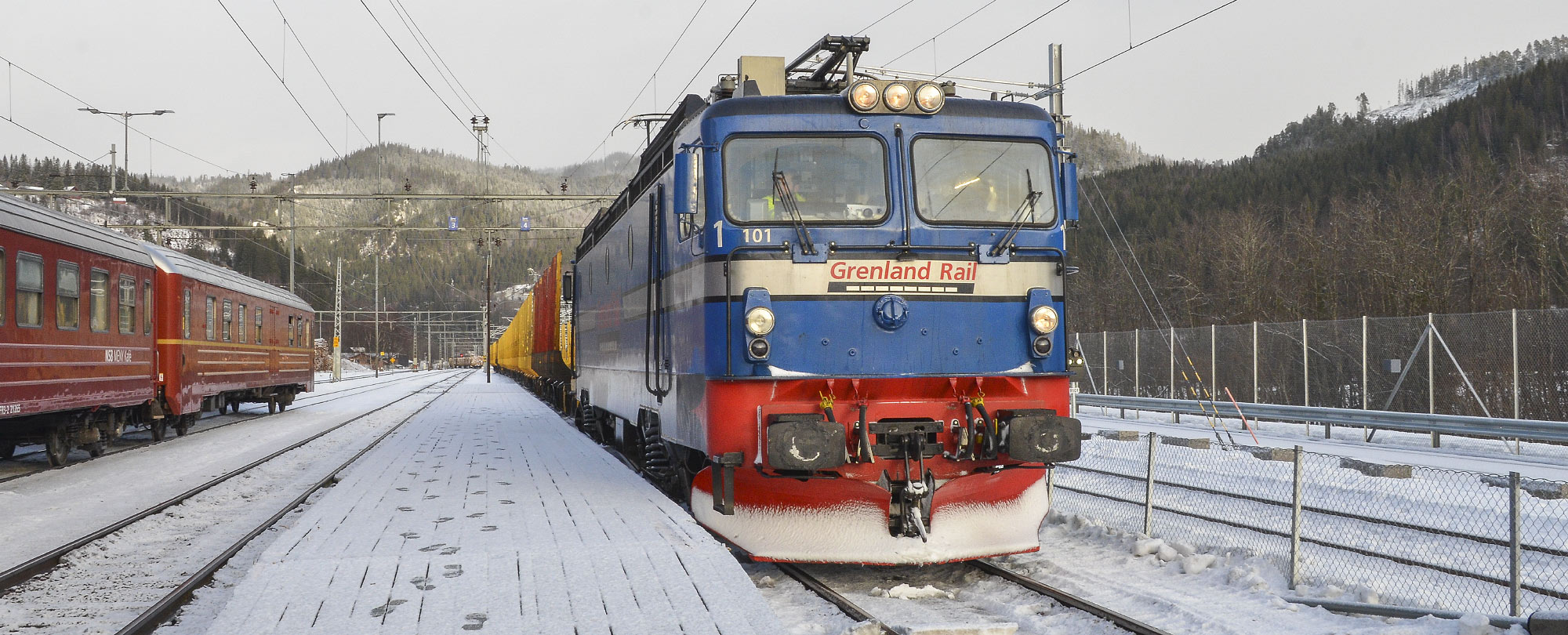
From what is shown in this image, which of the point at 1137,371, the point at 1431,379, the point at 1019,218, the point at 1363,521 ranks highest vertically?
the point at 1019,218

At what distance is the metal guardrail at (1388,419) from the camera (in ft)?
49.6

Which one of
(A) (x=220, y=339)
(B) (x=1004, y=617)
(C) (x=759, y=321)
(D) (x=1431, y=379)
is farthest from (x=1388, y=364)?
(A) (x=220, y=339)

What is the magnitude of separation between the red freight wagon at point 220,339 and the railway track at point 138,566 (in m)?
6.68

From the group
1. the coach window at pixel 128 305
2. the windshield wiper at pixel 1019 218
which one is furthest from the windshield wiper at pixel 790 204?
the coach window at pixel 128 305

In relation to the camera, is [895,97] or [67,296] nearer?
[895,97]

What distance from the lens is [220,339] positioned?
20.7m

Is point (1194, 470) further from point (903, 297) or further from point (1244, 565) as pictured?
point (903, 297)

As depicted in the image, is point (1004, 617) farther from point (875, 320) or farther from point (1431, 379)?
point (1431, 379)

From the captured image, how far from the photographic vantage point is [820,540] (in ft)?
24.3

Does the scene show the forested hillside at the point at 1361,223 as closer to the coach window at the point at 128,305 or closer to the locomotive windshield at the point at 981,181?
the locomotive windshield at the point at 981,181

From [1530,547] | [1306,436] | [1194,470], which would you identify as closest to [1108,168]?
[1306,436]

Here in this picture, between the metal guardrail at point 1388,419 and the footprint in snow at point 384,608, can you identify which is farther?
the metal guardrail at point 1388,419

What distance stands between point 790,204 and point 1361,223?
3470 cm

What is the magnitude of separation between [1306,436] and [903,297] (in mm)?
15688
